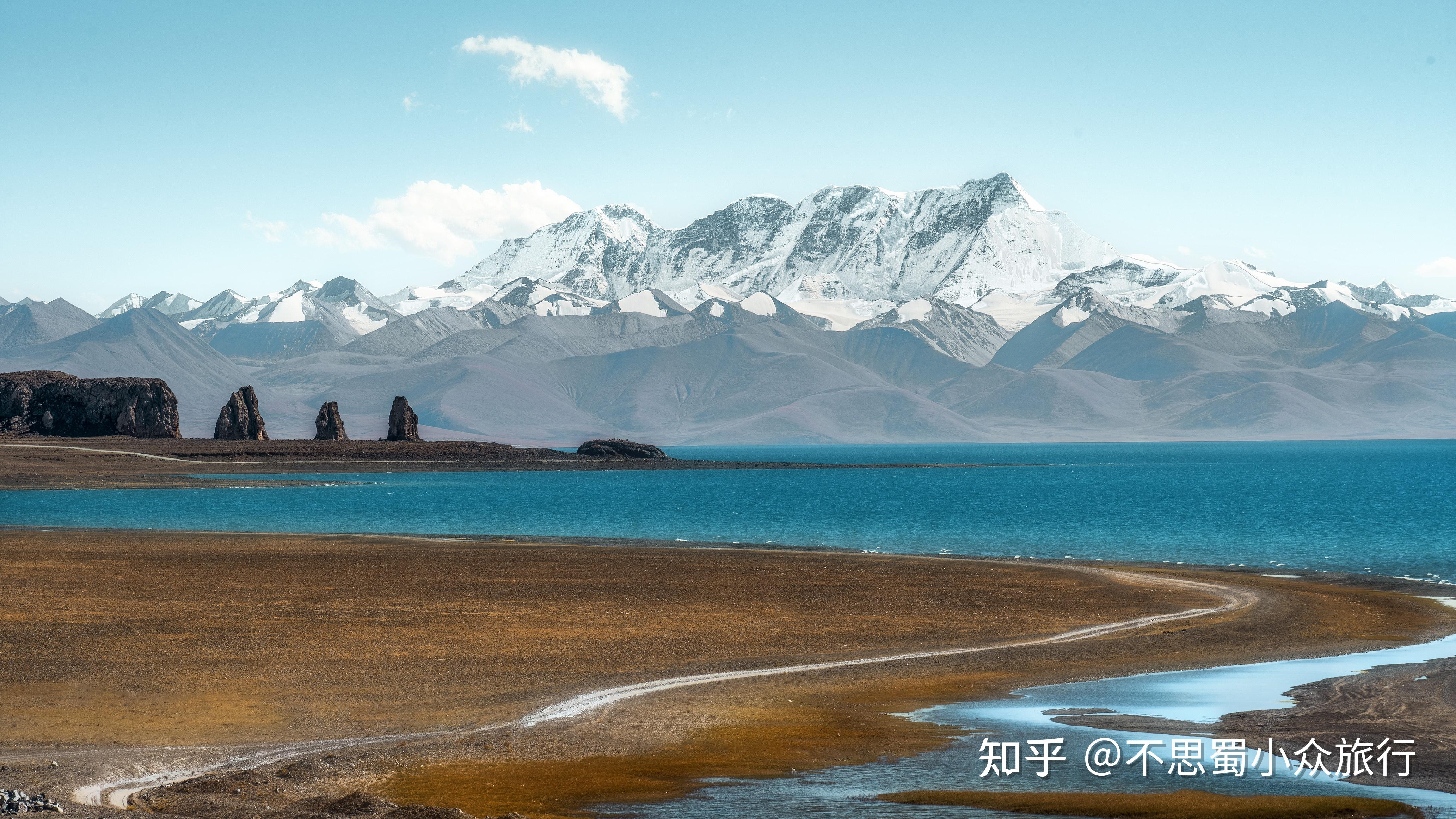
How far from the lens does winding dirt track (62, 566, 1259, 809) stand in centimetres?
1526

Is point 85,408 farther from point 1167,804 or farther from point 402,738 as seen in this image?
point 1167,804

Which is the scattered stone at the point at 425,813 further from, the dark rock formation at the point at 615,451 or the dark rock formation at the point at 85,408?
the dark rock formation at the point at 615,451

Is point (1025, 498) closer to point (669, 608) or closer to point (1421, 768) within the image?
point (669, 608)

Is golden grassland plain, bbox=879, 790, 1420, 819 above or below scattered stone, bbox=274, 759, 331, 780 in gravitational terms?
above

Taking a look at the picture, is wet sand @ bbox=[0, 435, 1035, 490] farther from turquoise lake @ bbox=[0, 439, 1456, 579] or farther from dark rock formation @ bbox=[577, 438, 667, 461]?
turquoise lake @ bbox=[0, 439, 1456, 579]

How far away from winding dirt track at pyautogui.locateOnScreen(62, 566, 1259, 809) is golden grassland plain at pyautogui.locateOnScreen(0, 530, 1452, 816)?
0.37 meters

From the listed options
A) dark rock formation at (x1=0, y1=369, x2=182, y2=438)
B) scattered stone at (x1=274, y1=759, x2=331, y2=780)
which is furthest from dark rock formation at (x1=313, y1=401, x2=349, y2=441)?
scattered stone at (x1=274, y1=759, x2=331, y2=780)

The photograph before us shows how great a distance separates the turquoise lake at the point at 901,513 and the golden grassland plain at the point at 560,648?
13.7 m

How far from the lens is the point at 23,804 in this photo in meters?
12.7

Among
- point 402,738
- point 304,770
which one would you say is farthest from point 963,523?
point 304,770

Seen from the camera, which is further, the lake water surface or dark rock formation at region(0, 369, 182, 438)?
dark rock formation at region(0, 369, 182, 438)

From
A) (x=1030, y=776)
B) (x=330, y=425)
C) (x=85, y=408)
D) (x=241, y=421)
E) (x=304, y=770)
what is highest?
(x=85, y=408)

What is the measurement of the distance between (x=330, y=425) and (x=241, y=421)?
485 inches

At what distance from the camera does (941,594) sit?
37000 millimetres
